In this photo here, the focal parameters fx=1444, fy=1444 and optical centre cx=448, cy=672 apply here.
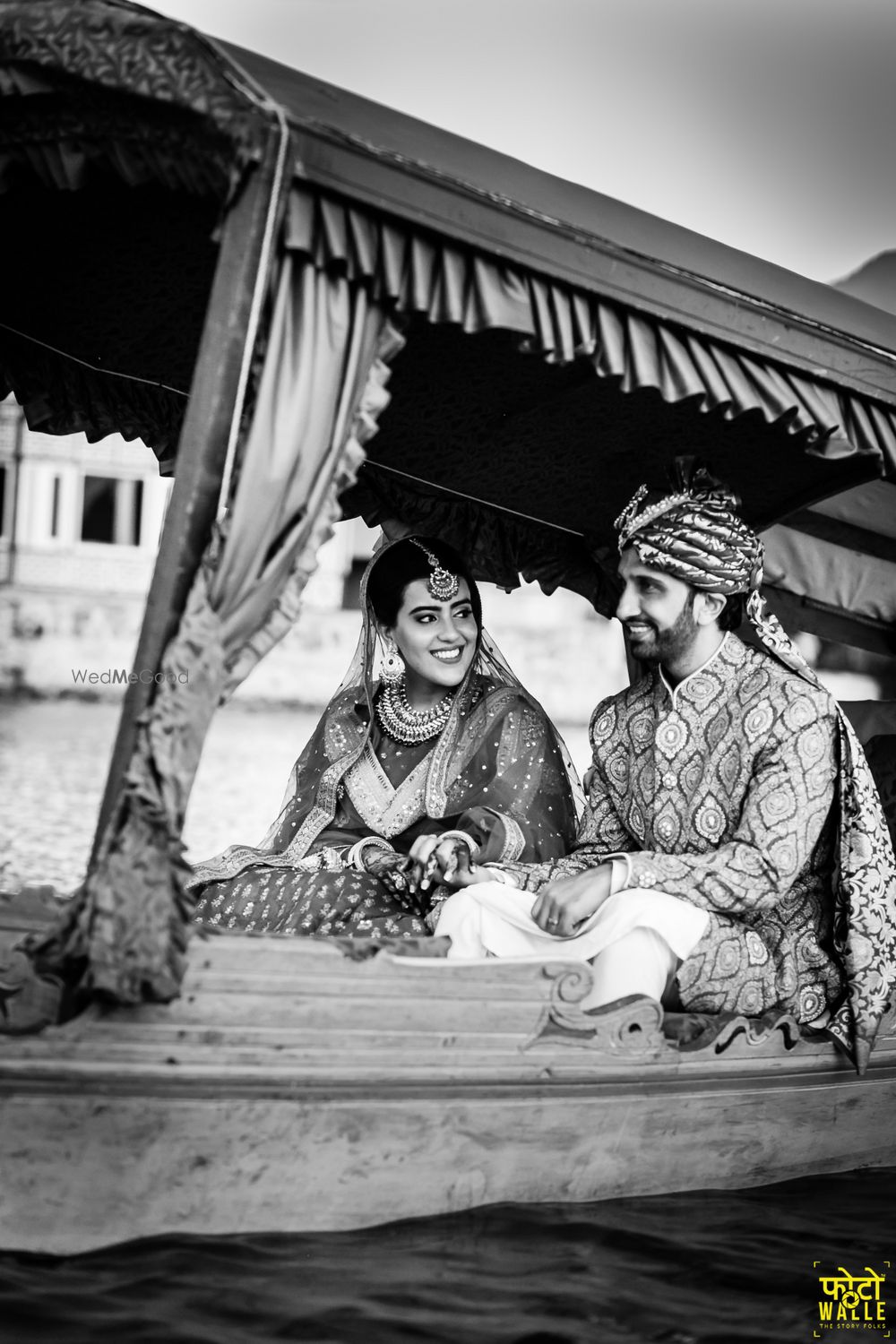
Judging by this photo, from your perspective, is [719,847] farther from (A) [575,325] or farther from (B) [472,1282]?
(A) [575,325]

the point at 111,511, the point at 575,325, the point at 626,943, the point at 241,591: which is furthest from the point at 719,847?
the point at 111,511

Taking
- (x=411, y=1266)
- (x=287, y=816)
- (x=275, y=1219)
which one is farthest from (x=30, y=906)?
(x=287, y=816)

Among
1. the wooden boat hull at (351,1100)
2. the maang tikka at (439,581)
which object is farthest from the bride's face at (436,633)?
the wooden boat hull at (351,1100)

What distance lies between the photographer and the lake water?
8.87 ft

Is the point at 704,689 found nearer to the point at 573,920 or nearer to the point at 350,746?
the point at 573,920

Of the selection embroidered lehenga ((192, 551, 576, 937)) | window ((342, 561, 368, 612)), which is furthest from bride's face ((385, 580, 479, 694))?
window ((342, 561, 368, 612))

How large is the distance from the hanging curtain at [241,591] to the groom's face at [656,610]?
106 centimetres

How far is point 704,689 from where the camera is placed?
12.7ft

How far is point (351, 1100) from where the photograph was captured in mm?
3031

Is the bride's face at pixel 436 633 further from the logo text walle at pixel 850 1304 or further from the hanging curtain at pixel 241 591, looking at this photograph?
the logo text walle at pixel 850 1304

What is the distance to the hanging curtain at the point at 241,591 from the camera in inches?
106

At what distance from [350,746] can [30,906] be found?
1.71 m

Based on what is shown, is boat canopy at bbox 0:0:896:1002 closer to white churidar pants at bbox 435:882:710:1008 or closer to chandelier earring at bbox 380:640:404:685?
chandelier earring at bbox 380:640:404:685

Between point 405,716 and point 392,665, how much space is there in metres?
0.17
